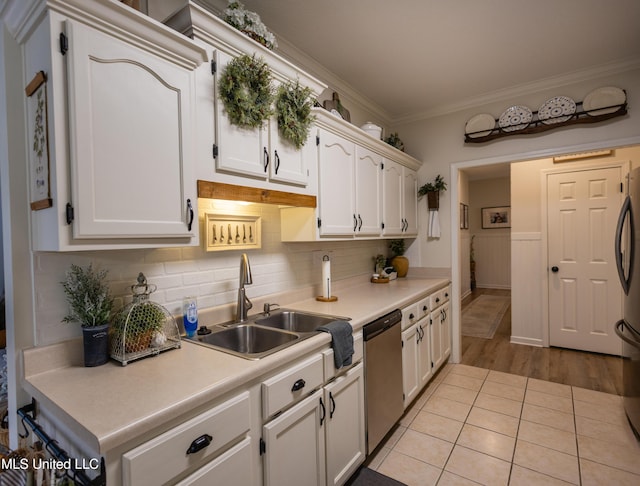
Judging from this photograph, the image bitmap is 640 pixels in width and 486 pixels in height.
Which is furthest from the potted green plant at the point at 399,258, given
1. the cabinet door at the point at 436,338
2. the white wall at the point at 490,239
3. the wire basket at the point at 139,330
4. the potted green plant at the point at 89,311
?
the white wall at the point at 490,239

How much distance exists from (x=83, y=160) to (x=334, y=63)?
85.2 inches

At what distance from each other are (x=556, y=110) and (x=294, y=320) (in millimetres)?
2944

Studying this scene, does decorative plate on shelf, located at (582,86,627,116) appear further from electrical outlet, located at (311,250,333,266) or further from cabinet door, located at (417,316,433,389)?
electrical outlet, located at (311,250,333,266)

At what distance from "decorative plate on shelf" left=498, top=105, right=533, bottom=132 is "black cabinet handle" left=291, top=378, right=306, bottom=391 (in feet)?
10.0

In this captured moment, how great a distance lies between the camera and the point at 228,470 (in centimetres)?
112

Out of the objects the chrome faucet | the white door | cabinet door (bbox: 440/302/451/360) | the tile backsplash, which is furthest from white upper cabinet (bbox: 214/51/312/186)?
the white door

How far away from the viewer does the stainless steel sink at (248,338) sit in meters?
1.68

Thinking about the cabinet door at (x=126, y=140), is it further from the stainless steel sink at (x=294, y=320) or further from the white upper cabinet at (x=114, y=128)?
the stainless steel sink at (x=294, y=320)

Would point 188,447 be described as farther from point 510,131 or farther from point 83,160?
point 510,131

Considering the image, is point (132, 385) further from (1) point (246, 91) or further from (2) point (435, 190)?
(2) point (435, 190)

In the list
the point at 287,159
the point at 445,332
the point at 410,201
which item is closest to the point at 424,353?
the point at 445,332

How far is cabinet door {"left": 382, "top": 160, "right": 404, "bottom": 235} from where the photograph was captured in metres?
3.00

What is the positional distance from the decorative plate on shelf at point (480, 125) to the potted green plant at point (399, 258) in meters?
1.32

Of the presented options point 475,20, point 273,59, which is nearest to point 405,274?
point 475,20
